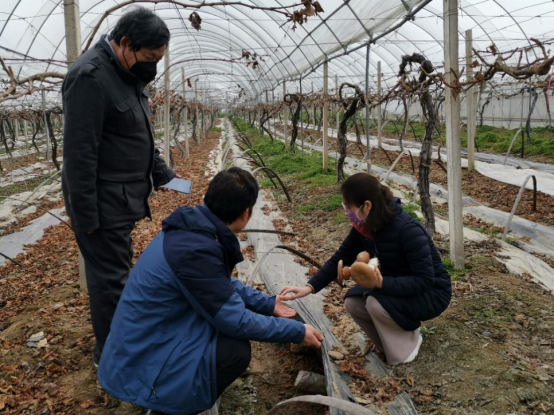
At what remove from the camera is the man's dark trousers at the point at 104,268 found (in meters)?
2.76

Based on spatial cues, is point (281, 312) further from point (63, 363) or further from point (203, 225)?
point (63, 363)

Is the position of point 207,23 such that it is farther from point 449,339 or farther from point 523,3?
point 449,339

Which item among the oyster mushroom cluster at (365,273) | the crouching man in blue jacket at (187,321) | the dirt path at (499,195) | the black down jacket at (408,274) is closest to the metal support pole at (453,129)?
the black down jacket at (408,274)

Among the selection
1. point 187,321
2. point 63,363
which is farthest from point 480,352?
point 63,363

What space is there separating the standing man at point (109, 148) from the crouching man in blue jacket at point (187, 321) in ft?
1.62

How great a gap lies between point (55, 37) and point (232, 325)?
580 inches

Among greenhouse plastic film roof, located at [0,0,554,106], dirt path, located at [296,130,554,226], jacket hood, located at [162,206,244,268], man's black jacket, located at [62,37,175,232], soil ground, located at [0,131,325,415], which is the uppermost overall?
greenhouse plastic film roof, located at [0,0,554,106]

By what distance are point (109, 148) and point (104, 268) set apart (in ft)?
2.33

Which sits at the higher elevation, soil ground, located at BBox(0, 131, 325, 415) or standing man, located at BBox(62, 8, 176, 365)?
standing man, located at BBox(62, 8, 176, 365)

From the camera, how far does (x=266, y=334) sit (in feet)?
7.73

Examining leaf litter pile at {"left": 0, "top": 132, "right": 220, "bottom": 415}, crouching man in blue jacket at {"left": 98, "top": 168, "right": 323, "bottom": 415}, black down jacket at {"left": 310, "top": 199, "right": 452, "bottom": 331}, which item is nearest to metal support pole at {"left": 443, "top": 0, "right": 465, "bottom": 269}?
black down jacket at {"left": 310, "top": 199, "right": 452, "bottom": 331}

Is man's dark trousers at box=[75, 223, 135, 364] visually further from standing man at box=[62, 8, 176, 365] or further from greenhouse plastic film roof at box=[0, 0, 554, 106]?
greenhouse plastic film roof at box=[0, 0, 554, 106]

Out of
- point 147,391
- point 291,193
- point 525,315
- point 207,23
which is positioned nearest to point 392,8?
point 291,193

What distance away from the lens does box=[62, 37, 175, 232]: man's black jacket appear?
2510 millimetres
